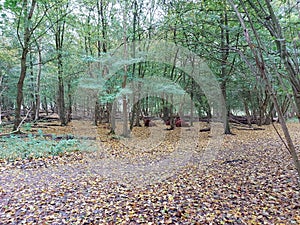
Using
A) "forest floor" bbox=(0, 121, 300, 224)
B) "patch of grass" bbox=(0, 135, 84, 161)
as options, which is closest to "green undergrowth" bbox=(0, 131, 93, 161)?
"patch of grass" bbox=(0, 135, 84, 161)

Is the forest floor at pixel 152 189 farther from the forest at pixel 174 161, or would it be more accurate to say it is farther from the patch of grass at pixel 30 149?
the patch of grass at pixel 30 149

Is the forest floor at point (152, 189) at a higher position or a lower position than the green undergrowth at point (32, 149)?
lower

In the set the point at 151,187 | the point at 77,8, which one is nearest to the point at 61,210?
the point at 151,187

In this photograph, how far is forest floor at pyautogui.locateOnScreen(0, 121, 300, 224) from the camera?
111 inches

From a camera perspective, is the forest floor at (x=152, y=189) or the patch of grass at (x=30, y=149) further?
the patch of grass at (x=30, y=149)

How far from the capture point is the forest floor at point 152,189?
282 centimetres

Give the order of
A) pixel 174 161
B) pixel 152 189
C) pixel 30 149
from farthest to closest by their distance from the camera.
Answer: pixel 30 149 → pixel 174 161 → pixel 152 189

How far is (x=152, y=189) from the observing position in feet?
12.6

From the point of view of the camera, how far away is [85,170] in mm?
5023

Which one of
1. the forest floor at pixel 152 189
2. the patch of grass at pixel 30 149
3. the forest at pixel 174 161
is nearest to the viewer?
the forest at pixel 174 161

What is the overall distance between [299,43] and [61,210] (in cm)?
406

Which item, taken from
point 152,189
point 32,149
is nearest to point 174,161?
point 152,189

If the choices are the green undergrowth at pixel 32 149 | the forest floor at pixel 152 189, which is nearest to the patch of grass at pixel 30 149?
the green undergrowth at pixel 32 149

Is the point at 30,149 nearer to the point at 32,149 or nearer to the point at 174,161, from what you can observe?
the point at 32,149
